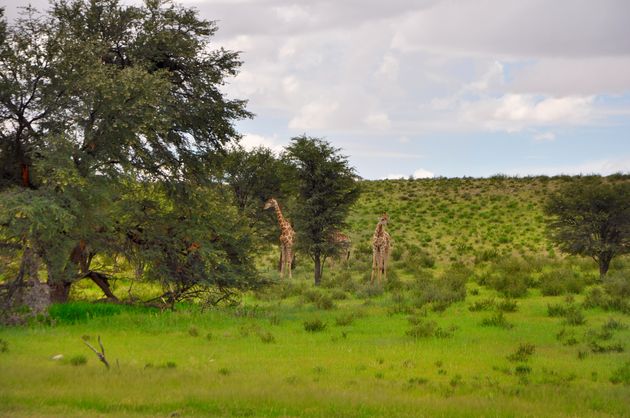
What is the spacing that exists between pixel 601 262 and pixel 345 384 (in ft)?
71.3

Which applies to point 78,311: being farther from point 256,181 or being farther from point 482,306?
point 256,181

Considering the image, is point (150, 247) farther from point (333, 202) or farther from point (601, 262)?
point (601, 262)

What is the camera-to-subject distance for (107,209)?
20.3 meters

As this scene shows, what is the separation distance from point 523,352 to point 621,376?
7.57 feet

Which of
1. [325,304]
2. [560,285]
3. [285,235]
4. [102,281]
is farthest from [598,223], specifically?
[102,281]

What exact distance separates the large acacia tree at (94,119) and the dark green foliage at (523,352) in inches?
Answer: 430

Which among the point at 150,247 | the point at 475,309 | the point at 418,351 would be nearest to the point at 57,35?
the point at 150,247

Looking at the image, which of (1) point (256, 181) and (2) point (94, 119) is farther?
(1) point (256, 181)

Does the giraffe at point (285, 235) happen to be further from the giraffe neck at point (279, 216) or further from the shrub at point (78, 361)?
the shrub at point (78, 361)

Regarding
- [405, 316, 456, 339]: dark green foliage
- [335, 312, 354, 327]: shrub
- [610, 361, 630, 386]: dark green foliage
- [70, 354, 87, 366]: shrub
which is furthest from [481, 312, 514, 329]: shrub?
[70, 354, 87, 366]: shrub

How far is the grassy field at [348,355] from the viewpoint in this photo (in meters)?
10.2

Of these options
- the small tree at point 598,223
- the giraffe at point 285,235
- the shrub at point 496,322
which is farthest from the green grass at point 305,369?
the giraffe at point 285,235

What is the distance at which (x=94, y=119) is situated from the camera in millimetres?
19109

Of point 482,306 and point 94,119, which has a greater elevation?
point 94,119
